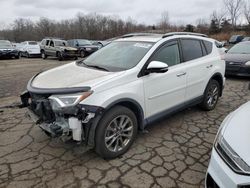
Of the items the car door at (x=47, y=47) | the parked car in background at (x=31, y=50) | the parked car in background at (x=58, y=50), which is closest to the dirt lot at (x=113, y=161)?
the parked car in background at (x=58, y=50)

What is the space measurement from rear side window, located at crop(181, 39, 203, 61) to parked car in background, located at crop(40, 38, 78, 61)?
1429cm

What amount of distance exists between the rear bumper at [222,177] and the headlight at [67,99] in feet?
5.37

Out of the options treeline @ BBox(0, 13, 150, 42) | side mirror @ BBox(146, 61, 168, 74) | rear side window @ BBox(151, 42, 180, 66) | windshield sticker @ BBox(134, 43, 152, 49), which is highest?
treeline @ BBox(0, 13, 150, 42)

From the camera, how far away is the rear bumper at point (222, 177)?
6.21 feet

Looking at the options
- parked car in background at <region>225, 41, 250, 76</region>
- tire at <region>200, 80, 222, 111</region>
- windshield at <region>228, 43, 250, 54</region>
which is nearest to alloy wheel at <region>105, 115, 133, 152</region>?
tire at <region>200, 80, 222, 111</region>

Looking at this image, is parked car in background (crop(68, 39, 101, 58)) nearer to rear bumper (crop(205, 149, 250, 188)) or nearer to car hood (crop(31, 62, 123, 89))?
car hood (crop(31, 62, 123, 89))

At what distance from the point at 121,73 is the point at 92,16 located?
2179 inches

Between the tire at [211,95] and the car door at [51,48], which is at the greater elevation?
the car door at [51,48]

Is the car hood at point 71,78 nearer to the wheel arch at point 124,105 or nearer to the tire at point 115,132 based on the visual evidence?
the wheel arch at point 124,105

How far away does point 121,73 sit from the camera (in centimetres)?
336

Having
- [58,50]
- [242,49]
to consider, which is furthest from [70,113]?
[58,50]

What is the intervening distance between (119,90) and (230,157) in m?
1.64

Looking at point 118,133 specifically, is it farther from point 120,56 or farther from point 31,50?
point 31,50

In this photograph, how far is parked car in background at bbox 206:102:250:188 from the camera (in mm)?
1932
